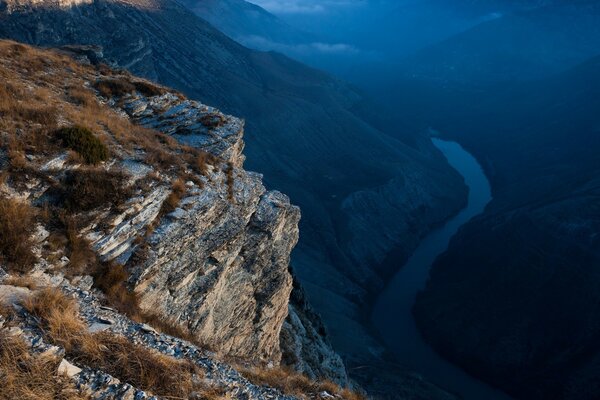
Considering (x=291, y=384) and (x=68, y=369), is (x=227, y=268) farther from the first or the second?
(x=68, y=369)

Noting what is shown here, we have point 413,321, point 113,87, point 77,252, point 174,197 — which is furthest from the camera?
point 413,321

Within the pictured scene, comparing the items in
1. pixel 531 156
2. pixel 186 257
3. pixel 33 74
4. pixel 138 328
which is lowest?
pixel 138 328

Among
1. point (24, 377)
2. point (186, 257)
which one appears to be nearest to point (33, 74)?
point (186, 257)

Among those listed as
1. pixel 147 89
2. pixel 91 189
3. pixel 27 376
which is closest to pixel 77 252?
pixel 91 189

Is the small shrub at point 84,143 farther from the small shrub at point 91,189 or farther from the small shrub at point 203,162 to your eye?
the small shrub at point 203,162

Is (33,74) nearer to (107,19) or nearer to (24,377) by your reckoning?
(24,377)
